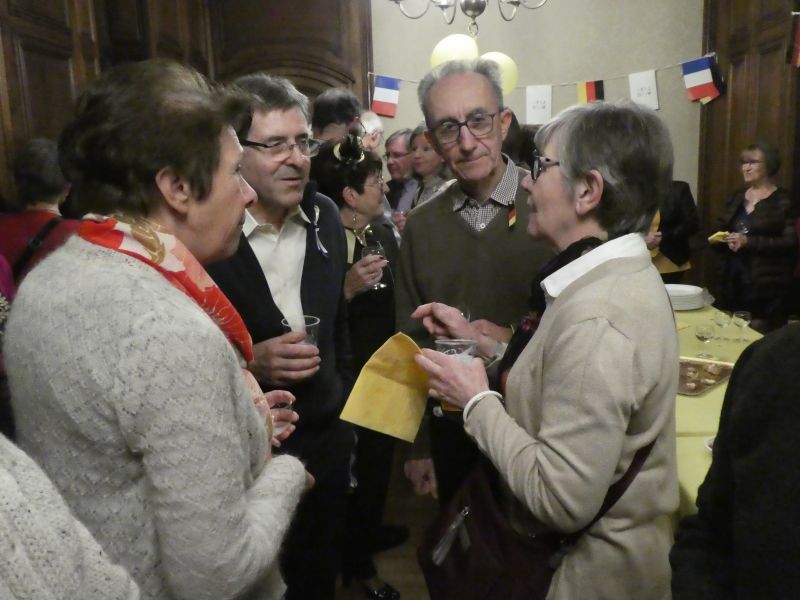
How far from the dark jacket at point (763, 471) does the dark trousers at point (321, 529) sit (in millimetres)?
1145

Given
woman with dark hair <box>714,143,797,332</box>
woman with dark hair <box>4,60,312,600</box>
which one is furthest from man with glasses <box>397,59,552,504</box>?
woman with dark hair <box>714,143,797,332</box>

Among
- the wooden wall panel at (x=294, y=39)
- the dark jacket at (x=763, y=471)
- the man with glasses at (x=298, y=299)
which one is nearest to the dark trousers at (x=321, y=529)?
the man with glasses at (x=298, y=299)

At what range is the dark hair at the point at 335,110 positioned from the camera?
2.85m

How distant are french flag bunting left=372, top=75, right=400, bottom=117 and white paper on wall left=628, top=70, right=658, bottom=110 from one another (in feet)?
6.46

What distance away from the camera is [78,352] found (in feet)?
2.63

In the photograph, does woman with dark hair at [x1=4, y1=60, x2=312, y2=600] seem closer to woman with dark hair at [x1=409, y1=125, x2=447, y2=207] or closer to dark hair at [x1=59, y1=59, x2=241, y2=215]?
dark hair at [x1=59, y1=59, x2=241, y2=215]

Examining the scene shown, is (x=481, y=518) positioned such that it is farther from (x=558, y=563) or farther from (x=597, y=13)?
(x=597, y=13)

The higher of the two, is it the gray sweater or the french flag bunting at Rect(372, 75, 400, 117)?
the french flag bunting at Rect(372, 75, 400, 117)

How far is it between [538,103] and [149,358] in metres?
5.32

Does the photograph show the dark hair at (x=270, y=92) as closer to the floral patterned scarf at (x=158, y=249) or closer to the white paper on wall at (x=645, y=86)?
the floral patterned scarf at (x=158, y=249)

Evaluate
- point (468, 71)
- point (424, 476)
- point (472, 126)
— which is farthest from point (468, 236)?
point (424, 476)

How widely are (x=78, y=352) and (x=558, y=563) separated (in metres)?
0.90

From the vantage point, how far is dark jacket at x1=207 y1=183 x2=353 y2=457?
1.58 metres

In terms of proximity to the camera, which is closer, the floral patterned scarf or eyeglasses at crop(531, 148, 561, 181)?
the floral patterned scarf
